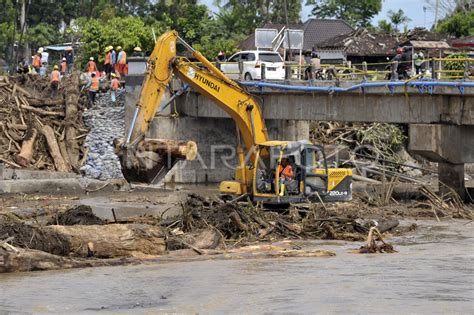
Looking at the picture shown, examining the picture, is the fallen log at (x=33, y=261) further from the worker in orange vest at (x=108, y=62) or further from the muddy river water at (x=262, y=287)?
the worker in orange vest at (x=108, y=62)

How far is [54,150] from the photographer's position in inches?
1588

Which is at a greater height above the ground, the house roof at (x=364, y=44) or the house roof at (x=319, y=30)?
the house roof at (x=319, y=30)

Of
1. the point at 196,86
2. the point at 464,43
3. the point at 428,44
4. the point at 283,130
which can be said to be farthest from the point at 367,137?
the point at 196,86

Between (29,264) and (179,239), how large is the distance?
4.00 meters

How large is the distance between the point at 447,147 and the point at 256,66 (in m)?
10.3

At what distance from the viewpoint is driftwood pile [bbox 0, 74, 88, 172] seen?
39906 mm

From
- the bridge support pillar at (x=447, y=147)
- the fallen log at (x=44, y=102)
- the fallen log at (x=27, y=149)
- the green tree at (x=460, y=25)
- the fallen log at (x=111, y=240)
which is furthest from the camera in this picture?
the green tree at (x=460, y=25)

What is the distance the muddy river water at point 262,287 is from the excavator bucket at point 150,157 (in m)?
5.03

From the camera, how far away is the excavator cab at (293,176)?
27406mm

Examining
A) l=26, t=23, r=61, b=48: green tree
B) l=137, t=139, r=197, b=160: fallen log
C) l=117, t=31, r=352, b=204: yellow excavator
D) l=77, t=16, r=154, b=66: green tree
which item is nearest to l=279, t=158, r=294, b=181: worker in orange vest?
l=117, t=31, r=352, b=204: yellow excavator

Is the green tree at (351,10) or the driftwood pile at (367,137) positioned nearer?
the driftwood pile at (367,137)

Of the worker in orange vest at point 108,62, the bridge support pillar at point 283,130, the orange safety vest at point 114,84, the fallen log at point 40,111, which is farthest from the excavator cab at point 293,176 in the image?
the worker in orange vest at point 108,62

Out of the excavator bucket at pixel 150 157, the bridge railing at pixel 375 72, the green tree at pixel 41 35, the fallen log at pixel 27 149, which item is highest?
the green tree at pixel 41 35

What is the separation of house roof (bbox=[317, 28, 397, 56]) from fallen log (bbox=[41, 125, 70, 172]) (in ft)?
68.4
